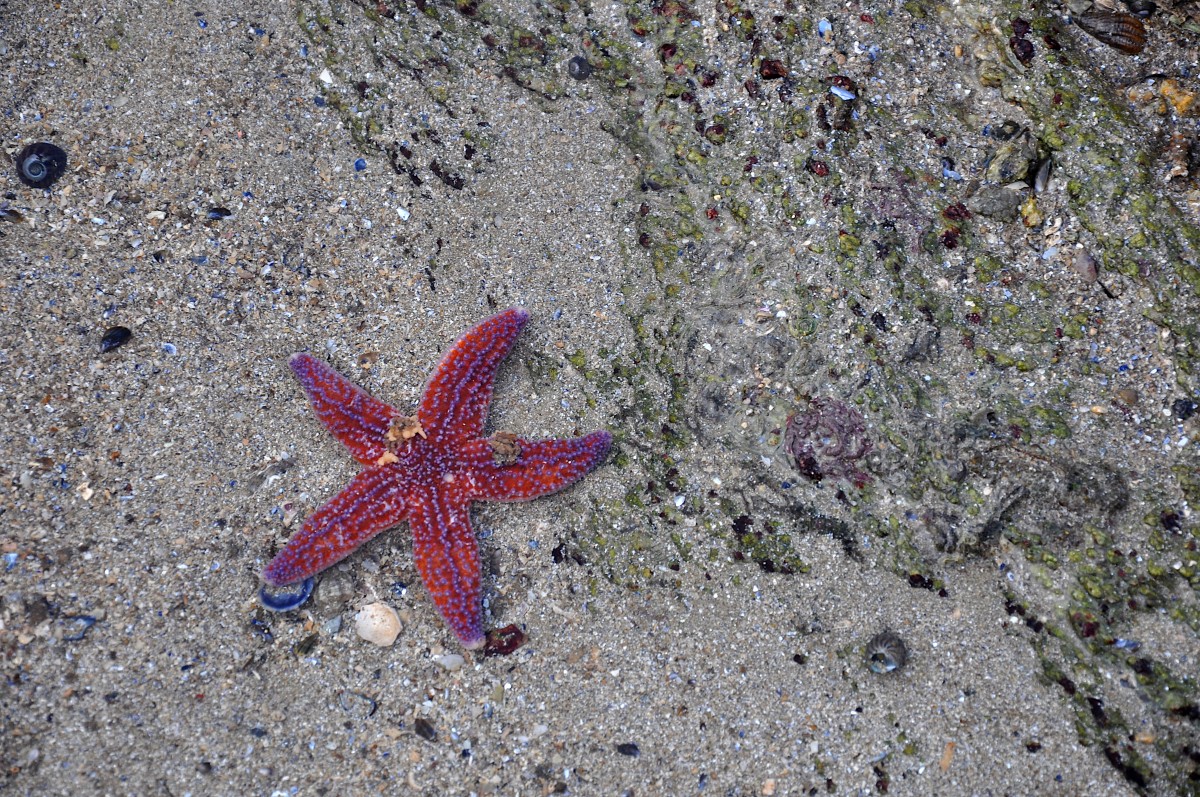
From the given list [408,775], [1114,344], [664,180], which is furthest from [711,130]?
[408,775]

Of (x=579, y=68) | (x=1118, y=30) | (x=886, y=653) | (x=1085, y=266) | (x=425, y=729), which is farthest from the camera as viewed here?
(x=579, y=68)

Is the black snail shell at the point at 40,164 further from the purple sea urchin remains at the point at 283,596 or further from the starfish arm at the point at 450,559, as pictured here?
the starfish arm at the point at 450,559

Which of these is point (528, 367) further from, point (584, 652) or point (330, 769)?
point (330, 769)

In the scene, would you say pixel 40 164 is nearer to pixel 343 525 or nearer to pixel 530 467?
pixel 343 525

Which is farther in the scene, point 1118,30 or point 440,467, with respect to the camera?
point 1118,30


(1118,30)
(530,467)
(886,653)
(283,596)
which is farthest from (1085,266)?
(283,596)

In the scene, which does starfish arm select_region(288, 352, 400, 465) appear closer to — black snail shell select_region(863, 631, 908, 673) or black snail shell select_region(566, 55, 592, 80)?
black snail shell select_region(566, 55, 592, 80)

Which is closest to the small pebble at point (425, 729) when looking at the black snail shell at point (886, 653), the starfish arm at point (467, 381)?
the starfish arm at point (467, 381)
